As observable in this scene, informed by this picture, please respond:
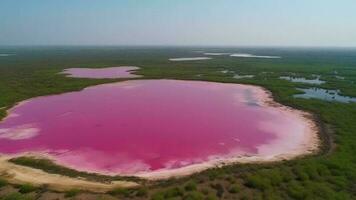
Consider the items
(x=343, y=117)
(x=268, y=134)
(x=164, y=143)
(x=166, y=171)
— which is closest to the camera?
(x=166, y=171)

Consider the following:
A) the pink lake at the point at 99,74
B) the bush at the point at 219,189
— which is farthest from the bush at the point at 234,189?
the pink lake at the point at 99,74

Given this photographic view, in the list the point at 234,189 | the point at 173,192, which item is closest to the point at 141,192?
the point at 173,192

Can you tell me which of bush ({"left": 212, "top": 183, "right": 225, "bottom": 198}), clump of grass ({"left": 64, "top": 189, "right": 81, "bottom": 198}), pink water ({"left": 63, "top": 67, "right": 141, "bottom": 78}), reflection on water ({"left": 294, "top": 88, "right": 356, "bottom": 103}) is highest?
reflection on water ({"left": 294, "top": 88, "right": 356, "bottom": 103})

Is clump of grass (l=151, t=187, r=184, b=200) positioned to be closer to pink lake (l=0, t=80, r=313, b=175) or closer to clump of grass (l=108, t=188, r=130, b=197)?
clump of grass (l=108, t=188, r=130, b=197)

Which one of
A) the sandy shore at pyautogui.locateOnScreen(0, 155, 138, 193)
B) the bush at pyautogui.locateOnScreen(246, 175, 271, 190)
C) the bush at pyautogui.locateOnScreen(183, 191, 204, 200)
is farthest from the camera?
the bush at pyautogui.locateOnScreen(246, 175, 271, 190)

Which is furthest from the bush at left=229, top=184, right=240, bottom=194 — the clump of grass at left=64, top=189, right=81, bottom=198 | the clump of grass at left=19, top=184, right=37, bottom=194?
the clump of grass at left=19, top=184, right=37, bottom=194

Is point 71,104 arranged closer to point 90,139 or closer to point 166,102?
point 166,102

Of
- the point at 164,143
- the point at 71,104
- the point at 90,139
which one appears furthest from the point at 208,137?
the point at 71,104

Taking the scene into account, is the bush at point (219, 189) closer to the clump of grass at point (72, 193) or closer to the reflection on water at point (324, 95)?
the clump of grass at point (72, 193)
